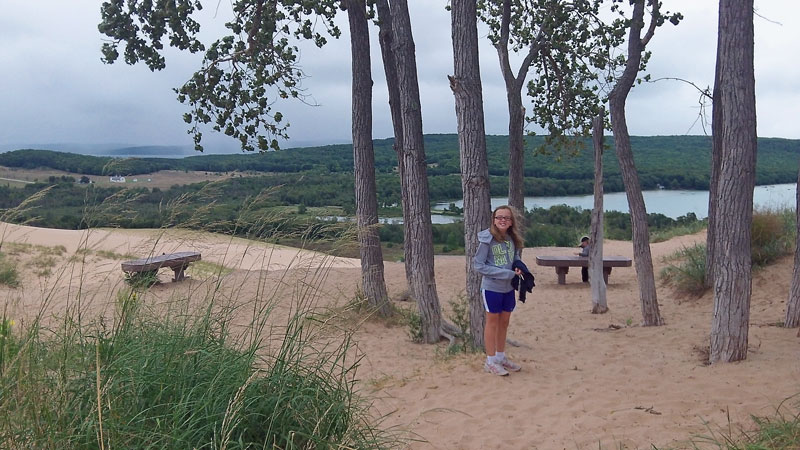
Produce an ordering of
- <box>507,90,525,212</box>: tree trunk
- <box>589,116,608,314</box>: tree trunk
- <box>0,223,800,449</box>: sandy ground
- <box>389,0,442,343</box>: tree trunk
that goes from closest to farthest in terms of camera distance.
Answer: <box>0,223,800,449</box>: sandy ground, <box>389,0,442,343</box>: tree trunk, <box>589,116,608,314</box>: tree trunk, <box>507,90,525,212</box>: tree trunk

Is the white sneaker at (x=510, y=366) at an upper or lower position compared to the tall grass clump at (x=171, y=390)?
lower

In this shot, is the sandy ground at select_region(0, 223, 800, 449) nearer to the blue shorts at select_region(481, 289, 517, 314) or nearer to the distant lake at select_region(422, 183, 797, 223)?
the blue shorts at select_region(481, 289, 517, 314)

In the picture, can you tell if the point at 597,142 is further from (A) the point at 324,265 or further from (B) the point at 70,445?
(B) the point at 70,445

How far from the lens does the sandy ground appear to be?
170 inches

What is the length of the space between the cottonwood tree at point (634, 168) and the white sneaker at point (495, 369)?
10.2 ft

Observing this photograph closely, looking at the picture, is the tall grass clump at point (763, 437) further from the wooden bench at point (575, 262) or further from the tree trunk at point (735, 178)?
the wooden bench at point (575, 262)

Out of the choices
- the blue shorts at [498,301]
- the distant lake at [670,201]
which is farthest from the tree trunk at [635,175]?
the distant lake at [670,201]

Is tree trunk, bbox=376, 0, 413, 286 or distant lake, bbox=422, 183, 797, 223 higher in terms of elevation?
tree trunk, bbox=376, 0, 413, 286

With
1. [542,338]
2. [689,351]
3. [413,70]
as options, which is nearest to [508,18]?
[413,70]

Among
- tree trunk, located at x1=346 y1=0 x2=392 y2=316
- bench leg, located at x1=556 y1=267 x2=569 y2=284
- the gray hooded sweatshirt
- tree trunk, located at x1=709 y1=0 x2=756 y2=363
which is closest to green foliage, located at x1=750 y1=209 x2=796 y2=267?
bench leg, located at x1=556 y1=267 x2=569 y2=284

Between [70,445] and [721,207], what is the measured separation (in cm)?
553

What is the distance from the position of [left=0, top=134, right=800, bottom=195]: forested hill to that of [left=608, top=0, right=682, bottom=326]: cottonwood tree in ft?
23.0

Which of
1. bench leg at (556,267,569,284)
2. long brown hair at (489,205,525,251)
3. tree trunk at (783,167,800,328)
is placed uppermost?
long brown hair at (489,205,525,251)

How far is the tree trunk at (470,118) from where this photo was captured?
23.0 feet
